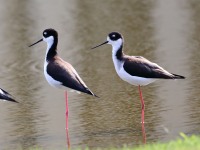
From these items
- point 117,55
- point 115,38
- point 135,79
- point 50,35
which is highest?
point 50,35

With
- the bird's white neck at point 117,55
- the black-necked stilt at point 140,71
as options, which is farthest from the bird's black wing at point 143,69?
the bird's white neck at point 117,55

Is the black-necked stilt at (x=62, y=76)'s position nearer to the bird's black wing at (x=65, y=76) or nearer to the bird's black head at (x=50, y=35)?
the bird's black wing at (x=65, y=76)

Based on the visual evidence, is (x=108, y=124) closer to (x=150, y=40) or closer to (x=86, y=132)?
(x=86, y=132)

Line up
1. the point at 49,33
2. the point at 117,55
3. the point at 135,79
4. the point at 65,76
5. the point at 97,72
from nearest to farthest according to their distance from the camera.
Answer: the point at 65,76 → the point at 135,79 → the point at 117,55 → the point at 49,33 → the point at 97,72

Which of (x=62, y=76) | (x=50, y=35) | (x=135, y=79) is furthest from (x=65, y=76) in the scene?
(x=50, y=35)

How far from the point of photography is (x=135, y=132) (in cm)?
1157

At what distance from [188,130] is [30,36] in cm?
854

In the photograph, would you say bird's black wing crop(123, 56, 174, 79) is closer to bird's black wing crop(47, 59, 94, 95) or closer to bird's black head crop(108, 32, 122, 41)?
bird's black head crop(108, 32, 122, 41)

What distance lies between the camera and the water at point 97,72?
11727 millimetres

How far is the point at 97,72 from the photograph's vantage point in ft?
51.0

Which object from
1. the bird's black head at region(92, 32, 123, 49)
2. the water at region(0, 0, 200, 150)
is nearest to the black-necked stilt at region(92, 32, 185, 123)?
the bird's black head at region(92, 32, 123, 49)

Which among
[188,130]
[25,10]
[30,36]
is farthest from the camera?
[25,10]

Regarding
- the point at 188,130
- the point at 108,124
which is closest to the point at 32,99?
the point at 108,124

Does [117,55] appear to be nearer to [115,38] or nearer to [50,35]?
[115,38]
